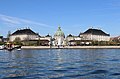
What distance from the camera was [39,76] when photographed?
29.1 m

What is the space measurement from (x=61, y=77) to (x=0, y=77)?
5797mm

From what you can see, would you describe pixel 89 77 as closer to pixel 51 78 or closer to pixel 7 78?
pixel 51 78

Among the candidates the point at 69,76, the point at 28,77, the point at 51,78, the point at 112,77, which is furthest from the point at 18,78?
the point at 112,77

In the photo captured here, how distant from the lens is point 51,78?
91.4 ft

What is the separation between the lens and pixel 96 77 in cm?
2841

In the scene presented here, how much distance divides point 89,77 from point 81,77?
29.8 inches

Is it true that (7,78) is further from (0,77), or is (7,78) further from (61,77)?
(61,77)

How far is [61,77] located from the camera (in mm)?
28344

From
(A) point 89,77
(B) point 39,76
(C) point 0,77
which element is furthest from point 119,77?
(C) point 0,77

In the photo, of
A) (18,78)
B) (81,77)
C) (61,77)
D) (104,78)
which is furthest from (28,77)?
(104,78)

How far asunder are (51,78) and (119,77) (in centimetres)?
635

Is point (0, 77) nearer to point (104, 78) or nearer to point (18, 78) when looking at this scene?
point (18, 78)

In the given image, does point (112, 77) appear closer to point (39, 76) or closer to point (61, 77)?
point (61, 77)

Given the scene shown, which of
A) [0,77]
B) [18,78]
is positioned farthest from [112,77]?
[0,77]
